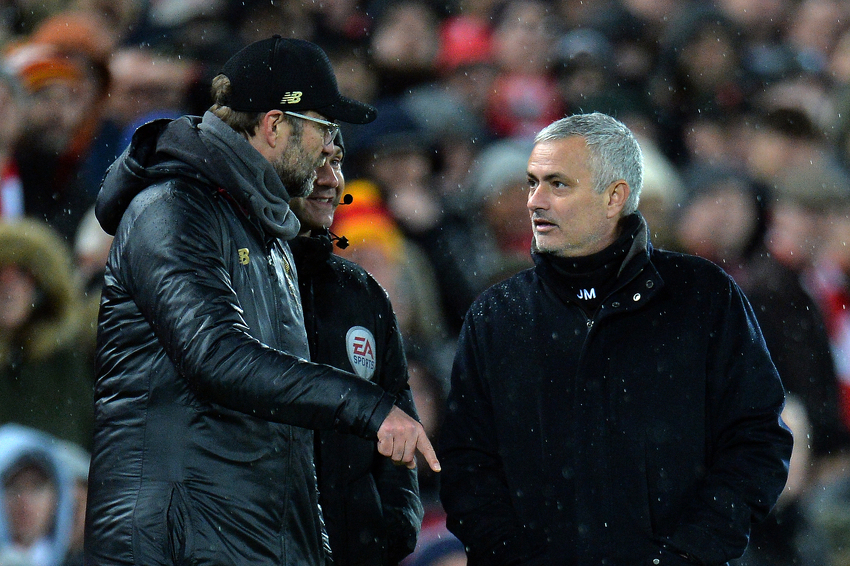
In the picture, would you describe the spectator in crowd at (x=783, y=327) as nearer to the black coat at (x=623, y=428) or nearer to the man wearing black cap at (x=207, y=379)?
the black coat at (x=623, y=428)

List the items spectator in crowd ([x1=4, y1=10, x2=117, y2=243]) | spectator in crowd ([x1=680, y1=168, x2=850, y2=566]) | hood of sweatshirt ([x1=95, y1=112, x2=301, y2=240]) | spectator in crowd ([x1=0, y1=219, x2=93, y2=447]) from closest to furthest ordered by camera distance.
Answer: hood of sweatshirt ([x1=95, y1=112, x2=301, y2=240])
spectator in crowd ([x1=0, y1=219, x2=93, y2=447])
spectator in crowd ([x1=4, y1=10, x2=117, y2=243])
spectator in crowd ([x1=680, y1=168, x2=850, y2=566])

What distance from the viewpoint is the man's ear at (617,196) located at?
361 cm

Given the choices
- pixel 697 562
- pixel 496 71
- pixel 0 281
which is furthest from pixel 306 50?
pixel 496 71

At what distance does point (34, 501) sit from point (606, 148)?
9.80 ft

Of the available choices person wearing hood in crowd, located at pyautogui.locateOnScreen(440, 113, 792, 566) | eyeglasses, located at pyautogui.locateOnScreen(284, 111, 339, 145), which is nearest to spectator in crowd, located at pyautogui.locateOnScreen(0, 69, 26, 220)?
eyeglasses, located at pyautogui.locateOnScreen(284, 111, 339, 145)

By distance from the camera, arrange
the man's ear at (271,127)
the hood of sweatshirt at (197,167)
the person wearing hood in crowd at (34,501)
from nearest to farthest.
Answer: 1. the hood of sweatshirt at (197,167)
2. the man's ear at (271,127)
3. the person wearing hood in crowd at (34,501)

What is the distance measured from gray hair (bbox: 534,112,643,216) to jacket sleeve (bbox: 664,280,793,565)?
459mm

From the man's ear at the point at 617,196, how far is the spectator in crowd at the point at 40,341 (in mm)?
2924

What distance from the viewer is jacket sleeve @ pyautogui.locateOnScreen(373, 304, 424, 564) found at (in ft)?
12.4

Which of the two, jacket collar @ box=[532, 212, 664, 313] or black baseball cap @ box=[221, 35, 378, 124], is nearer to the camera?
black baseball cap @ box=[221, 35, 378, 124]

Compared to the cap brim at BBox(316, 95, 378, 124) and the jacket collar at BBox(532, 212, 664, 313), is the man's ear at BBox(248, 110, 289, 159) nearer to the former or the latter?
the cap brim at BBox(316, 95, 378, 124)

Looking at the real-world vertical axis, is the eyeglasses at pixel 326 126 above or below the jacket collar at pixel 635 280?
above

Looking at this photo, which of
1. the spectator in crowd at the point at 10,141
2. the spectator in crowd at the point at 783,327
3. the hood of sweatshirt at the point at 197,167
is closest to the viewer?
the hood of sweatshirt at the point at 197,167

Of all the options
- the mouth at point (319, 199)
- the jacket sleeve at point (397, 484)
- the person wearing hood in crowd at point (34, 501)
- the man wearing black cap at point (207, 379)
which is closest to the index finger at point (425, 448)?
the man wearing black cap at point (207, 379)
